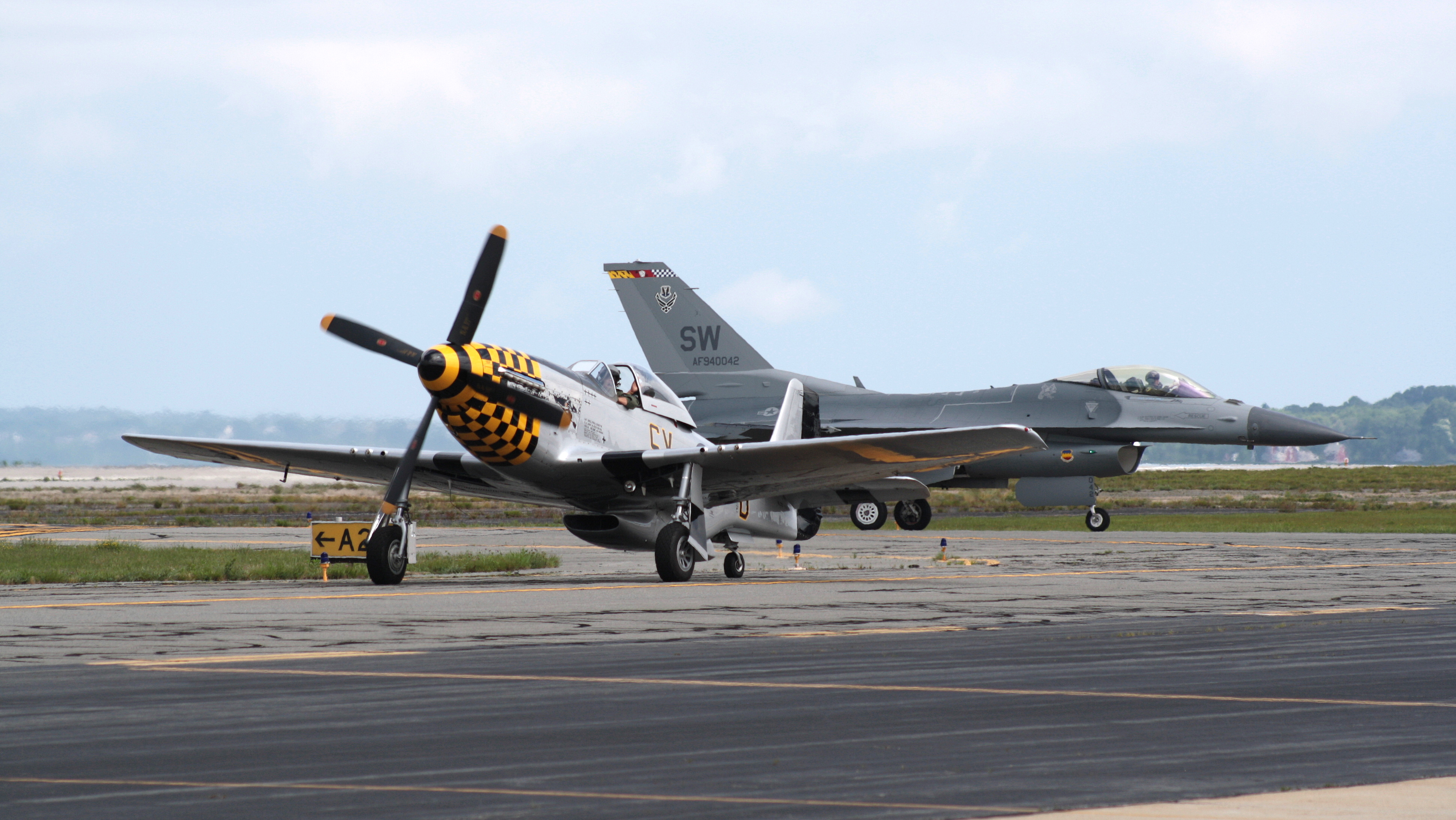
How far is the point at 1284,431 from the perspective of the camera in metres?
36.7

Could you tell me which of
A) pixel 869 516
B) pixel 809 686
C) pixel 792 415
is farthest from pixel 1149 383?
pixel 809 686

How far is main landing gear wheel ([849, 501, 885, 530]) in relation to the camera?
1551 inches

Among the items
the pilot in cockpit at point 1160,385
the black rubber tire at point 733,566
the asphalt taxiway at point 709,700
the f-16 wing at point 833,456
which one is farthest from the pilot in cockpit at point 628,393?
the pilot in cockpit at point 1160,385

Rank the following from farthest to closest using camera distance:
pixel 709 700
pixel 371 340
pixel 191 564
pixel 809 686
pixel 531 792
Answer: pixel 191 564
pixel 371 340
pixel 809 686
pixel 709 700
pixel 531 792

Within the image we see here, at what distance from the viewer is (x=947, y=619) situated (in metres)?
Result: 13.7

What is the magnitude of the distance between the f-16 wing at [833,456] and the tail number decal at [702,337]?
22729 mm

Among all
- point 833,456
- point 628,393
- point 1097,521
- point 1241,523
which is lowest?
point 1097,521

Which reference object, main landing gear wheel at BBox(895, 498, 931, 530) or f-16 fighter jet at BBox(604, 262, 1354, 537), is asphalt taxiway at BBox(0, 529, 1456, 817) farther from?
main landing gear wheel at BBox(895, 498, 931, 530)

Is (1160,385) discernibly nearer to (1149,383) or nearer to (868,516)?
(1149,383)

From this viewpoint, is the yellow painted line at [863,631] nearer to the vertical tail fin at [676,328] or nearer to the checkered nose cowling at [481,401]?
the checkered nose cowling at [481,401]

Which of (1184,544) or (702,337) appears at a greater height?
(702,337)

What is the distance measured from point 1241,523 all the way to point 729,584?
82.4 feet

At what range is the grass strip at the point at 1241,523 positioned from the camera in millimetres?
36906

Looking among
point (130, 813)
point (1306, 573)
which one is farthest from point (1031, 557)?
point (130, 813)
